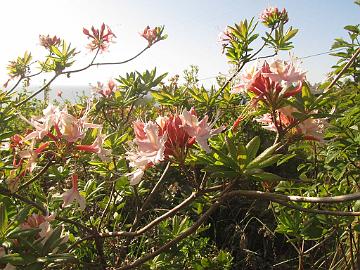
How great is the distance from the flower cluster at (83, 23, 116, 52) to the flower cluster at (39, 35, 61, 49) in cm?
30

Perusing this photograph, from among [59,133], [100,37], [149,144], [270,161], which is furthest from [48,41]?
[270,161]

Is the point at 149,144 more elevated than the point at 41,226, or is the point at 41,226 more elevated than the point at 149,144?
the point at 149,144

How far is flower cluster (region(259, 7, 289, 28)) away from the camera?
10.7 ft

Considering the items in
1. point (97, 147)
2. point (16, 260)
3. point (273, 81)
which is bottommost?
point (16, 260)

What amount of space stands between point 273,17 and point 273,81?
2.22m

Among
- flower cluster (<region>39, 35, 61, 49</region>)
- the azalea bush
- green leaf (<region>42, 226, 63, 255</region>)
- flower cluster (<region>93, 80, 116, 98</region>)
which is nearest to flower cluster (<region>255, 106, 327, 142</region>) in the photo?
the azalea bush

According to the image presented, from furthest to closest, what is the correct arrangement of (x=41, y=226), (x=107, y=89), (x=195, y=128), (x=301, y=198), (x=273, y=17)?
(x=273, y=17)
(x=107, y=89)
(x=41, y=226)
(x=195, y=128)
(x=301, y=198)

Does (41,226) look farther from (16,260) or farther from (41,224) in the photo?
(16,260)

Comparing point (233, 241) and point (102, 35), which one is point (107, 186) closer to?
point (233, 241)

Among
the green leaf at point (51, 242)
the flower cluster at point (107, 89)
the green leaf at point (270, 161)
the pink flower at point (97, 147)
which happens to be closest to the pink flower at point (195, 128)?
the green leaf at point (270, 161)

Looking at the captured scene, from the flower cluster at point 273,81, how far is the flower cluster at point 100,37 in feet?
7.46

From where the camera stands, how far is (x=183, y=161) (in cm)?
121

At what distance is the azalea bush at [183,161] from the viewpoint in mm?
1189

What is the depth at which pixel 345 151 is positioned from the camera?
181 cm
